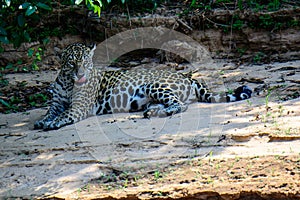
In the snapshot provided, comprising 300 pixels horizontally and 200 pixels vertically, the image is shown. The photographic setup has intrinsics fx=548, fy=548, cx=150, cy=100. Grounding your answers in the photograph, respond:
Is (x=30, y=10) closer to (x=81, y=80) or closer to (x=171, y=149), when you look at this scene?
(x=171, y=149)

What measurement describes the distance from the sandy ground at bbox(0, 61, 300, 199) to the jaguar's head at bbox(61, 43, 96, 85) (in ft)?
2.91

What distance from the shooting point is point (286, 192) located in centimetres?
540

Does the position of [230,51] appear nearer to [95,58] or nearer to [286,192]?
[95,58]

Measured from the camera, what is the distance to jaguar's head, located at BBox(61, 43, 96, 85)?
869 cm

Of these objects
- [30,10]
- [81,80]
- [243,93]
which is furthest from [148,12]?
[30,10]

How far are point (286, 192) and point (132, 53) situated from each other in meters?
7.63

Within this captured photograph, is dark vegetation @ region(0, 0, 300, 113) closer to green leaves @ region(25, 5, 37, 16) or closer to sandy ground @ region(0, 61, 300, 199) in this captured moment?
sandy ground @ region(0, 61, 300, 199)

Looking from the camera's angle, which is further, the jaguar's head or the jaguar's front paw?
the jaguar's head

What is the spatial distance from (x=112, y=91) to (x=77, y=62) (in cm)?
81

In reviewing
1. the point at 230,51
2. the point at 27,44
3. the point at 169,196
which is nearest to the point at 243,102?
the point at 169,196

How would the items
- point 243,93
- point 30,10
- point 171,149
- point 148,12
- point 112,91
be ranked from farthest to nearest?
point 148,12 < point 112,91 < point 243,93 < point 171,149 < point 30,10

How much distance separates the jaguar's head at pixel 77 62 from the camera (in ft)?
28.5

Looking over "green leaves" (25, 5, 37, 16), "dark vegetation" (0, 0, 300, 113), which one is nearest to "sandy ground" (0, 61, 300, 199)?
"green leaves" (25, 5, 37, 16)

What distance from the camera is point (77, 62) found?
867cm
